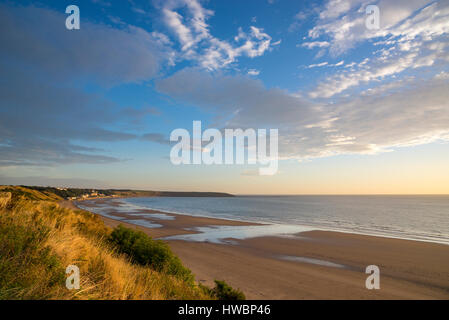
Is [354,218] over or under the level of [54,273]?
under

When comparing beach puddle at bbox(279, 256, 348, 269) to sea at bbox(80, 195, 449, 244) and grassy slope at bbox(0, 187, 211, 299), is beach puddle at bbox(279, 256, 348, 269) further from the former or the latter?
grassy slope at bbox(0, 187, 211, 299)

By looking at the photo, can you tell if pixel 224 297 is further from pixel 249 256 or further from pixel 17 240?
pixel 249 256

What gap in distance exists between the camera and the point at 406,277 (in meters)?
12.2

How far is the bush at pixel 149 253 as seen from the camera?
7.65 metres

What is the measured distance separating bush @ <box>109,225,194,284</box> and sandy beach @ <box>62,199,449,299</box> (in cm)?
283

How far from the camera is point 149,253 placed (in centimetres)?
841

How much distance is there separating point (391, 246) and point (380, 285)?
1089 cm

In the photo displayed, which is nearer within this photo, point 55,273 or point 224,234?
point 55,273

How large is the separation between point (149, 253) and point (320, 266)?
10284 millimetres

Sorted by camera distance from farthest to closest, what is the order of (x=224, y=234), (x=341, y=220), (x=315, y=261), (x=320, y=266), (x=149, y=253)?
(x=341, y=220) → (x=224, y=234) → (x=315, y=261) → (x=320, y=266) → (x=149, y=253)

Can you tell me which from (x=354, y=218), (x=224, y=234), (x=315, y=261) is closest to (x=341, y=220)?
(x=354, y=218)

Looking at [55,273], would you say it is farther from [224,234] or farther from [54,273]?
[224,234]
